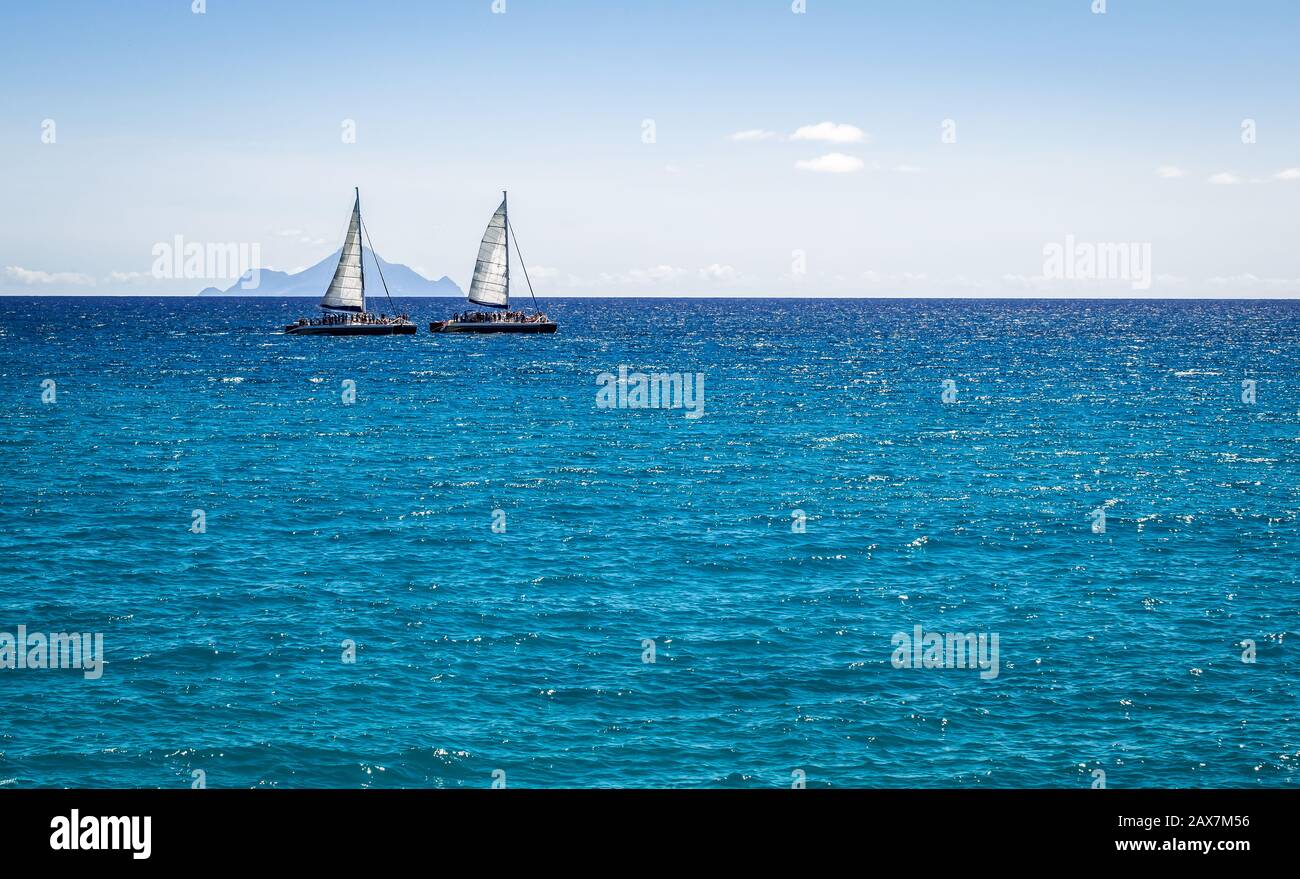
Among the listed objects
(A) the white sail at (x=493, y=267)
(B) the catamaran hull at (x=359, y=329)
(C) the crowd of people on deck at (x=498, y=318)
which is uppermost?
(A) the white sail at (x=493, y=267)

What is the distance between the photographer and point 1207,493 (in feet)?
191

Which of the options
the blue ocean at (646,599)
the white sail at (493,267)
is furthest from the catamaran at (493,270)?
the blue ocean at (646,599)

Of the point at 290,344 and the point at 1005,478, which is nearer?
the point at 1005,478

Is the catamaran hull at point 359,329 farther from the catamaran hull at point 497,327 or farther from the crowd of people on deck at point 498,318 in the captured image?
the crowd of people on deck at point 498,318

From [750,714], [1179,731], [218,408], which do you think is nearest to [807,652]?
[750,714]

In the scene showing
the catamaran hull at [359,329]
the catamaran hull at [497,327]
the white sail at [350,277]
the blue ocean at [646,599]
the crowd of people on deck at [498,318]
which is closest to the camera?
the blue ocean at [646,599]

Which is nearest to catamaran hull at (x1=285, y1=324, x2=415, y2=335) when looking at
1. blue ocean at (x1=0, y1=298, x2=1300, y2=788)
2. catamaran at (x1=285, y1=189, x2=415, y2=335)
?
catamaran at (x1=285, y1=189, x2=415, y2=335)

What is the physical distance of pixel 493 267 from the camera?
164875 millimetres

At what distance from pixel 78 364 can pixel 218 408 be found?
5460 centimetres

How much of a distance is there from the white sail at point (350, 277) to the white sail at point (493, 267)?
17706 millimetres

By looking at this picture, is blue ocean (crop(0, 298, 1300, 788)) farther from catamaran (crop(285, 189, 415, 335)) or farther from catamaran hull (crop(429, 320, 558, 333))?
catamaran hull (crop(429, 320, 558, 333))

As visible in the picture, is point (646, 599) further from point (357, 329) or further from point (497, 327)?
point (357, 329)

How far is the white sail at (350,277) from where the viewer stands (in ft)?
519
